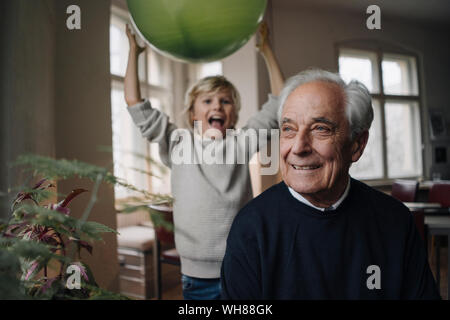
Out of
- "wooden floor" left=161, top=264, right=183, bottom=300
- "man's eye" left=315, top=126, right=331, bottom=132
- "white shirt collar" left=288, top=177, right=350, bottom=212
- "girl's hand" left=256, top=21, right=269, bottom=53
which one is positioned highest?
"girl's hand" left=256, top=21, right=269, bottom=53

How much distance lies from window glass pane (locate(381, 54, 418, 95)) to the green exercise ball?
13.1 ft

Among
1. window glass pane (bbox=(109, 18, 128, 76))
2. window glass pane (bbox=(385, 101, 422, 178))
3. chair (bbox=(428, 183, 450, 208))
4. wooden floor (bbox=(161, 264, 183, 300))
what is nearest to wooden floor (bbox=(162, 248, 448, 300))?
wooden floor (bbox=(161, 264, 183, 300))

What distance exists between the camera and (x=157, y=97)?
4.17m

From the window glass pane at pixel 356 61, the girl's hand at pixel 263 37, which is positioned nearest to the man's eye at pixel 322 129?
the girl's hand at pixel 263 37

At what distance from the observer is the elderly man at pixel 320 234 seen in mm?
884

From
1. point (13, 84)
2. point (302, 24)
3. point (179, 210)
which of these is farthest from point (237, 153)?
point (302, 24)

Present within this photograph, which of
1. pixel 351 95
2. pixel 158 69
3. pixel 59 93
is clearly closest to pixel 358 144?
pixel 351 95

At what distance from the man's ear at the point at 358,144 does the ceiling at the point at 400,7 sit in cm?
245

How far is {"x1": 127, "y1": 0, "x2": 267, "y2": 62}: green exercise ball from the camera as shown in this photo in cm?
86

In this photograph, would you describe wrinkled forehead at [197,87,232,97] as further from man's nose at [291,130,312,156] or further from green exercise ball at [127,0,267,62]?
man's nose at [291,130,312,156]

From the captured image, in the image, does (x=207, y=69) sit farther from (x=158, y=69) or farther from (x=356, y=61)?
(x=356, y=61)

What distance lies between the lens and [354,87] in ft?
3.04

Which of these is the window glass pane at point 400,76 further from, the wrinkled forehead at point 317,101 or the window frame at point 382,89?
the wrinkled forehead at point 317,101

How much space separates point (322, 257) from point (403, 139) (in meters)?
4.39
